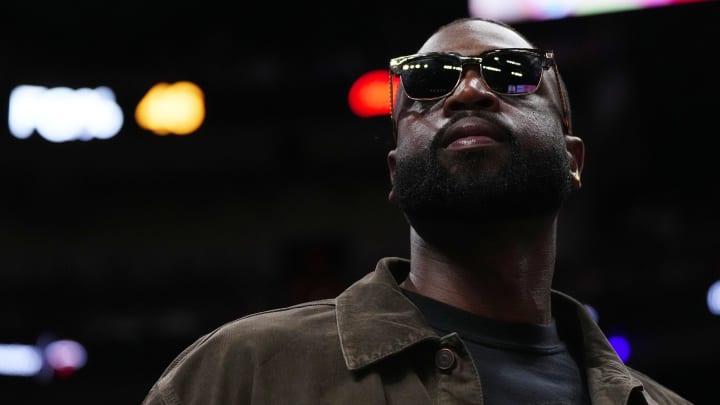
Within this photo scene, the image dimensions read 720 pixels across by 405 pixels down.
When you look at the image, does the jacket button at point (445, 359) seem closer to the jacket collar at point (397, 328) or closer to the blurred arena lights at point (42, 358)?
the jacket collar at point (397, 328)

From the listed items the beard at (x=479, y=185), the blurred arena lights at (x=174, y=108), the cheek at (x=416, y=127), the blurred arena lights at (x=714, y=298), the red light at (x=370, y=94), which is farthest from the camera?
the blurred arena lights at (x=174, y=108)

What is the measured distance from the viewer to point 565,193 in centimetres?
302

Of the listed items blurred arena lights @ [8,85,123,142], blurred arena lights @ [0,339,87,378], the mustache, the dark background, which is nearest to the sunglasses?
the mustache

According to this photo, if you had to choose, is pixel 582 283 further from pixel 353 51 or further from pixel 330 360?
pixel 330 360

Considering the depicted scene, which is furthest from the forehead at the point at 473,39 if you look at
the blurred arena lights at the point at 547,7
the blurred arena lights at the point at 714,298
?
the blurred arena lights at the point at 714,298

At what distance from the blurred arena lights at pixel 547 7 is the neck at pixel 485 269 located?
4.00m

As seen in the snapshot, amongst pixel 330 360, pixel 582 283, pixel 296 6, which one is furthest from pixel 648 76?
pixel 330 360

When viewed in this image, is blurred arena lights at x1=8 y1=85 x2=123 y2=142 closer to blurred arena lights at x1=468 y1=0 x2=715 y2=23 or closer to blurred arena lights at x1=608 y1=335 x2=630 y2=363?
blurred arena lights at x1=468 y1=0 x2=715 y2=23

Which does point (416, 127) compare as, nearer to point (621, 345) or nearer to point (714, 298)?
point (621, 345)

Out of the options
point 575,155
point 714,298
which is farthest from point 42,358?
point 575,155

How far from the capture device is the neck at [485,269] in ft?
9.39

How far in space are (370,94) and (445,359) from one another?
7821 mm

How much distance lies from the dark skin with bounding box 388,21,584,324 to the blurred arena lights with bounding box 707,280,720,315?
738 cm

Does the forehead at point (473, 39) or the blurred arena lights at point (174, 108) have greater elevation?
the forehead at point (473, 39)
